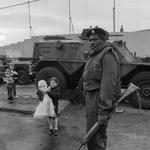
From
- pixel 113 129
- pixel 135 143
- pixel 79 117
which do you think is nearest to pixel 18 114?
pixel 79 117

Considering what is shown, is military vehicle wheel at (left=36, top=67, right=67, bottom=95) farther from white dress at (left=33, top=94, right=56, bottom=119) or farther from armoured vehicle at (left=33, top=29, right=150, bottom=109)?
white dress at (left=33, top=94, right=56, bottom=119)

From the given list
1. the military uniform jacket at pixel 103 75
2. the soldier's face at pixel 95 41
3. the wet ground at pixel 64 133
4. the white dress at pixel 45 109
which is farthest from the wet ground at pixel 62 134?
the soldier's face at pixel 95 41

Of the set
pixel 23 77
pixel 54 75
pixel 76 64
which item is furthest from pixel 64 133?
pixel 23 77

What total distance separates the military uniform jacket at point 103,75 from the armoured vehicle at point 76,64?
3.30m

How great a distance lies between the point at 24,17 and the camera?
1502 centimetres

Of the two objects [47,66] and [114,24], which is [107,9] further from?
[47,66]

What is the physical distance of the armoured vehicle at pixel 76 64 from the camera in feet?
17.8

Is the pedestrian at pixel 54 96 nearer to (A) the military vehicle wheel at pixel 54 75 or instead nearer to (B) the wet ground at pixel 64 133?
(B) the wet ground at pixel 64 133

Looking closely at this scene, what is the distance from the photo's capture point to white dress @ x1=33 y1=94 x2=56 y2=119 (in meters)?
3.69

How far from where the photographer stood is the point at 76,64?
19.7ft

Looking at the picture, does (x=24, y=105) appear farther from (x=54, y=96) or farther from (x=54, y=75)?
(x=54, y=96)

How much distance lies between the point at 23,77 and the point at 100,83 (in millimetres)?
8121

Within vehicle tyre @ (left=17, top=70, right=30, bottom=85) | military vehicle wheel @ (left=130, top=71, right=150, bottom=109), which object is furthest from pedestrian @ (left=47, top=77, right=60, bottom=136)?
vehicle tyre @ (left=17, top=70, right=30, bottom=85)

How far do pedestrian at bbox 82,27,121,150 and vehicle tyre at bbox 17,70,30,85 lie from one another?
7723 millimetres
